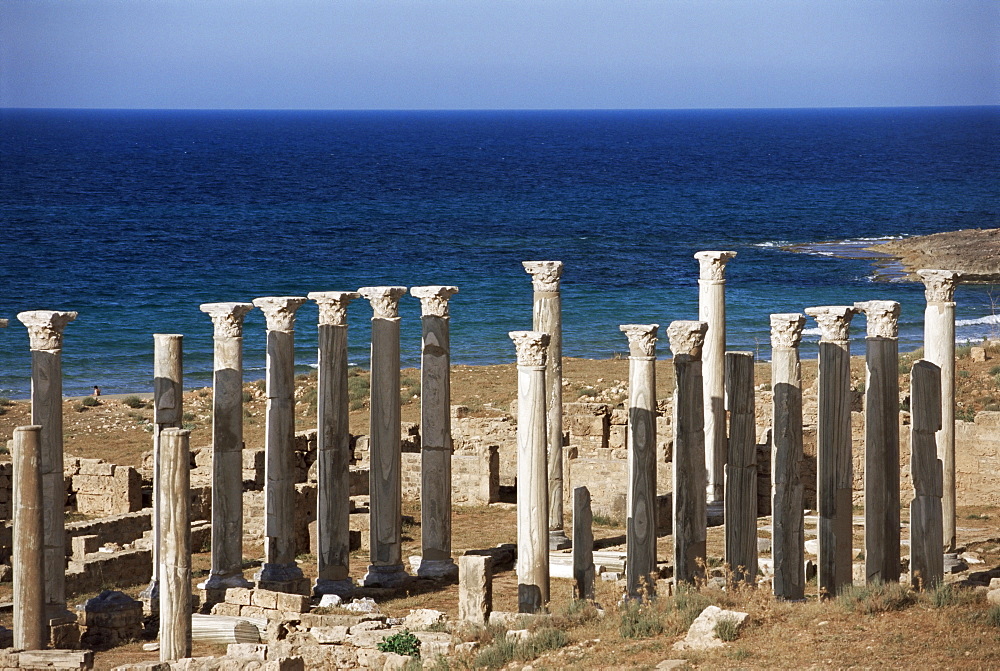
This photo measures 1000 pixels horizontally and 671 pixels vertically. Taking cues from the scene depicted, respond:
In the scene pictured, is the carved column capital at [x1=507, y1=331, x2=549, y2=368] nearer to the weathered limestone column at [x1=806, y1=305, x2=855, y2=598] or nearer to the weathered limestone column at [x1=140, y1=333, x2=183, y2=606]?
the weathered limestone column at [x1=806, y1=305, x2=855, y2=598]

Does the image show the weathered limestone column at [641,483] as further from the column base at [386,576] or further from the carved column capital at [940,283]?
the carved column capital at [940,283]

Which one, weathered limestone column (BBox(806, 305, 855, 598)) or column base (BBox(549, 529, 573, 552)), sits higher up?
weathered limestone column (BBox(806, 305, 855, 598))

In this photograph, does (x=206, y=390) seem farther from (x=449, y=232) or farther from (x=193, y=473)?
(x=449, y=232)

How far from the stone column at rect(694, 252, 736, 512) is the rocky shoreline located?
3737cm

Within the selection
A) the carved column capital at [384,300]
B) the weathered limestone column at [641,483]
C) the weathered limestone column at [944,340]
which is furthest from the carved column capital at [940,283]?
the carved column capital at [384,300]

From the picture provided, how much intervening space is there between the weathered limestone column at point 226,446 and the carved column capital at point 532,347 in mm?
4242

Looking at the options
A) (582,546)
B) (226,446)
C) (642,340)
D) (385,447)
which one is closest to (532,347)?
(642,340)

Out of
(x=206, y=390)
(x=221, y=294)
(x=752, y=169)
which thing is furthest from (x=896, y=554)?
(x=752, y=169)

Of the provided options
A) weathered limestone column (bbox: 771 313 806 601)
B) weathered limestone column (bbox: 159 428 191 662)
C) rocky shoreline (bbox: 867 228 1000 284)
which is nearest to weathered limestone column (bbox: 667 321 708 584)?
weathered limestone column (bbox: 771 313 806 601)

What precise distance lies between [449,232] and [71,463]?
68.6m

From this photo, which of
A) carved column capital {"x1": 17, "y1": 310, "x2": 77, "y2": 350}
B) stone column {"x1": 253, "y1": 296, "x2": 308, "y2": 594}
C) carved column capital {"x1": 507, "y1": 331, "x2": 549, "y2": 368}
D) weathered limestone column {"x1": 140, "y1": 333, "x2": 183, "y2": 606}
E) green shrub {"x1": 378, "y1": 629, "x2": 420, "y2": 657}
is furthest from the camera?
stone column {"x1": 253, "y1": 296, "x2": 308, "y2": 594}

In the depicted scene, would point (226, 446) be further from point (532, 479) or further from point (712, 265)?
point (712, 265)

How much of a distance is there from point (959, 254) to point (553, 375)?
4801 cm

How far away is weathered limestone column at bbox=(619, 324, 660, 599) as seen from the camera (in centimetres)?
1912
